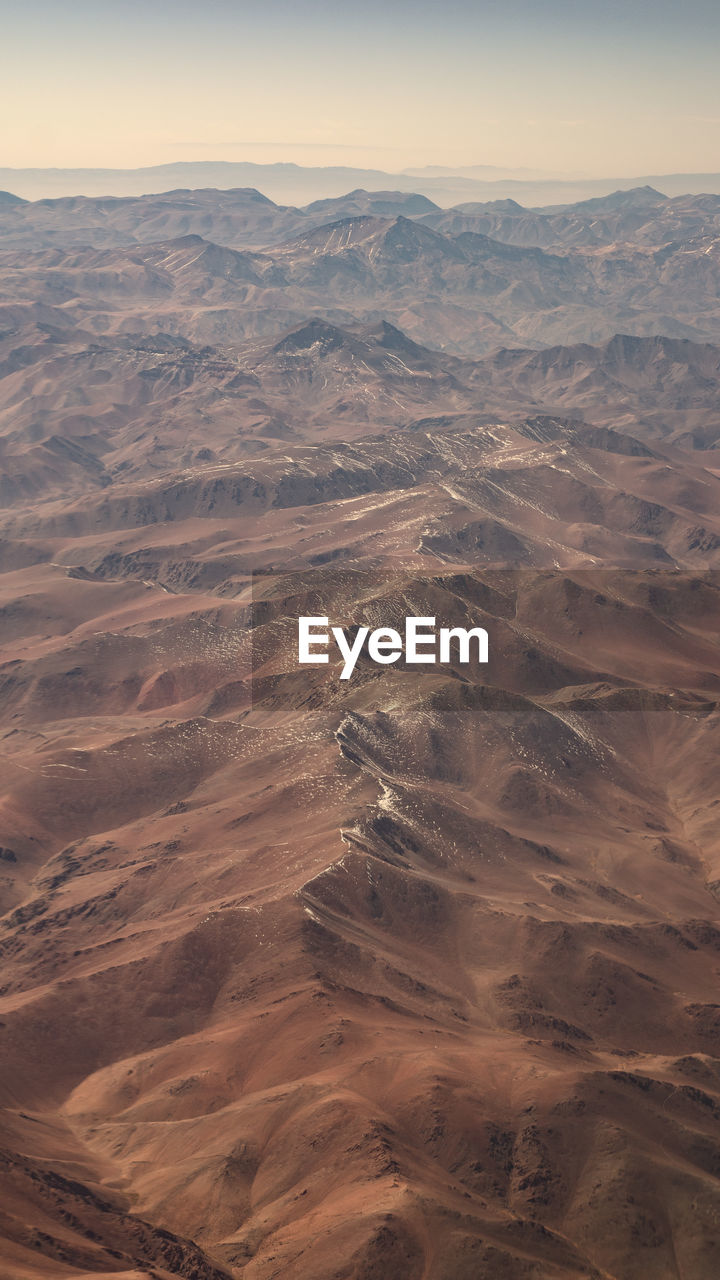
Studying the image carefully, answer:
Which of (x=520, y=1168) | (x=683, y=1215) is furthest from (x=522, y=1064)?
(x=683, y=1215)

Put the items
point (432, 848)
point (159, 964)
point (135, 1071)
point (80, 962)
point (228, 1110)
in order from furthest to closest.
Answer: point (432, 848) → point (80, 962) → point (159, 964) → point (135, 1071) → point (228, 1110)

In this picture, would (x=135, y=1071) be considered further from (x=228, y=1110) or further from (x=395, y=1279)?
(x=395, y=1279)

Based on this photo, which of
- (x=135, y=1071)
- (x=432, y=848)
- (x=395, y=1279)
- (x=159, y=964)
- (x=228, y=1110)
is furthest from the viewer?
(x=432, y=848)

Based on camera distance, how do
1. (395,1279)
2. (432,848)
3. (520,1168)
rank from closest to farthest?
(395,1279) < (520,1168) < (432,848)

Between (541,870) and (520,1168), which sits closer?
(520,1168)

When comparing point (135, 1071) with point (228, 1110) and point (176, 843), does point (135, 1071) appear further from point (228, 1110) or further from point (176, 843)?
point (176, 843)

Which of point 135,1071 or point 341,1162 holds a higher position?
point 341,1162

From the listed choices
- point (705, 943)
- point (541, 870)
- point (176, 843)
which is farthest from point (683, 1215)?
point (176, 843)

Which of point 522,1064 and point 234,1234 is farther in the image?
point 522,1064

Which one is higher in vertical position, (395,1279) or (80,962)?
(395,1279)
